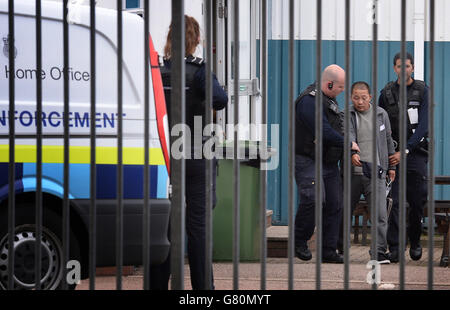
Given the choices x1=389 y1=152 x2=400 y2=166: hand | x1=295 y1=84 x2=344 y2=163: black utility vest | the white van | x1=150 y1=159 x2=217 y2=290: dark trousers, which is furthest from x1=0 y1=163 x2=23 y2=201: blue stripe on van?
x1=389 y1=152 x2=400 y2=166: hand

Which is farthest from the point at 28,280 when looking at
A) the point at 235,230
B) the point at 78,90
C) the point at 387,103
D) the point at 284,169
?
the point at 284,169

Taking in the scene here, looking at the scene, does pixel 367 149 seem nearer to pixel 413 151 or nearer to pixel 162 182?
pixel 413 151

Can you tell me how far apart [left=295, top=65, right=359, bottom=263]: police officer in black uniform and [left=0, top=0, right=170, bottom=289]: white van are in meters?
2.30

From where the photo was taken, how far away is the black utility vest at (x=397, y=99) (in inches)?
351

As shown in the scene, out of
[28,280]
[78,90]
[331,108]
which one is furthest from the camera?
[331,108]

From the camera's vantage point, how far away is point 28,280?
5844 mm

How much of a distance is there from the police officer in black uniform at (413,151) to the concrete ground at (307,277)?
0.34m

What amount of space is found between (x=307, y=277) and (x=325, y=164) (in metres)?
1.17

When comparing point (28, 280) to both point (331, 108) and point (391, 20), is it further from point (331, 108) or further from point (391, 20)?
point (391, 20)

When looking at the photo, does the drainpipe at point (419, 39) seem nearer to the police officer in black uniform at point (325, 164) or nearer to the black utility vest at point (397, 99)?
the black utility vest at point (397, 99)

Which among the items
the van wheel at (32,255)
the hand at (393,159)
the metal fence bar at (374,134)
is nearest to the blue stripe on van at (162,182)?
the van wheel at (32,255)

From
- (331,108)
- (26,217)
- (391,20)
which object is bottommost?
(26,217)
